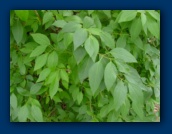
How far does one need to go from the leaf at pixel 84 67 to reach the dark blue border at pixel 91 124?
0.33 meters

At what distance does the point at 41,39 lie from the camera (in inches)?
50.3

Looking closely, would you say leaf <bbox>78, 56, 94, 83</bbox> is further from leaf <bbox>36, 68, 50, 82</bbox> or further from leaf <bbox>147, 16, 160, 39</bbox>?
leaf <bbox>147, 16, 160, 39</bbox>

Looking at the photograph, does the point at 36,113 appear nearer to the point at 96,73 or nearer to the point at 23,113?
the point at 23,113

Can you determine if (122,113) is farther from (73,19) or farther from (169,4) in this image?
(169,4)

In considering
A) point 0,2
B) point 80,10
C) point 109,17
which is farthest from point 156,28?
point 0,2

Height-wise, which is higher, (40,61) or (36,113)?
(40,61)

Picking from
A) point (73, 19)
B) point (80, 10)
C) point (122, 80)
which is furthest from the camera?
point (80, 10)

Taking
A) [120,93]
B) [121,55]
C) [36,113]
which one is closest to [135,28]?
[121,55]

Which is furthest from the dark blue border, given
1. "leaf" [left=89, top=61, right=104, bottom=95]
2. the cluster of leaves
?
"leaf" [left=89, top=61, right=104, bottom=95]

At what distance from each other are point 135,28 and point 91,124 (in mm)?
480

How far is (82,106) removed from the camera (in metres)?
1.38

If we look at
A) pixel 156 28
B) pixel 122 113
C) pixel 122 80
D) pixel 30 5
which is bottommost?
pixel 122 113

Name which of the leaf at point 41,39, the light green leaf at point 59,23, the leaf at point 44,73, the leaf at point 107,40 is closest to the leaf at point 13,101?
the leaf at point 44,73

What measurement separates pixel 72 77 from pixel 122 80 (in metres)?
0.24
